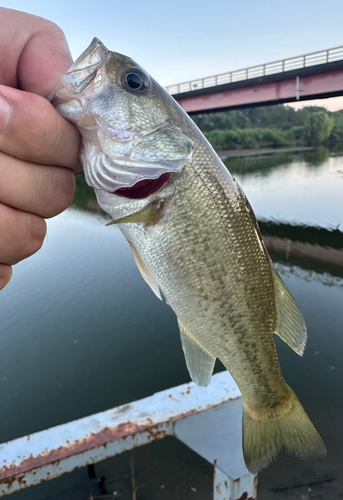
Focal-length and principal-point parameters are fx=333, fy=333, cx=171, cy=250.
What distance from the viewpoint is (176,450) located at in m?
4.09

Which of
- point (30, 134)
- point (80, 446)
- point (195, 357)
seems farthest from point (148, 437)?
point (30, 134)

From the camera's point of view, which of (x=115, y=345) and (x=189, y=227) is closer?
(x=189, y=227)

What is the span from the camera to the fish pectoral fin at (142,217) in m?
1.39

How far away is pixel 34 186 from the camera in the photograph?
142cm

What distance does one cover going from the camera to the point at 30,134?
4.15 ft

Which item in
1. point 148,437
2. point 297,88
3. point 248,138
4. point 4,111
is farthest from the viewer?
point 248,138

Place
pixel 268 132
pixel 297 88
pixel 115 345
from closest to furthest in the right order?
1. pixel 115 345
2. pixel 297 88
3. pixel 268 132

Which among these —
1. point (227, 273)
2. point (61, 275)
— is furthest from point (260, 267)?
point (61, 275)

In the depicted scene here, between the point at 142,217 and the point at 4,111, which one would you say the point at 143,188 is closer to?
the point at 142,217

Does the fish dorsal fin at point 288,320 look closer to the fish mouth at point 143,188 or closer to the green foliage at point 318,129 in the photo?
the fish mouth at point 143,188

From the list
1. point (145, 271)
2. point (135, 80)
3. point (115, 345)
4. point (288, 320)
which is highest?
point (135, 80)

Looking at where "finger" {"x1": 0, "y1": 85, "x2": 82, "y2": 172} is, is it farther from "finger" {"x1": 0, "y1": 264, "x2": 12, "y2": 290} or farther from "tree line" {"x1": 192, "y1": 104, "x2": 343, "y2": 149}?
"tree line" {"x1": 192, "y1": 104, "x2": 343, "y2": 149}

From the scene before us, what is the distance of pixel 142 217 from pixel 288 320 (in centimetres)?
93

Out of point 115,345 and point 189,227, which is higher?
point 189,227
